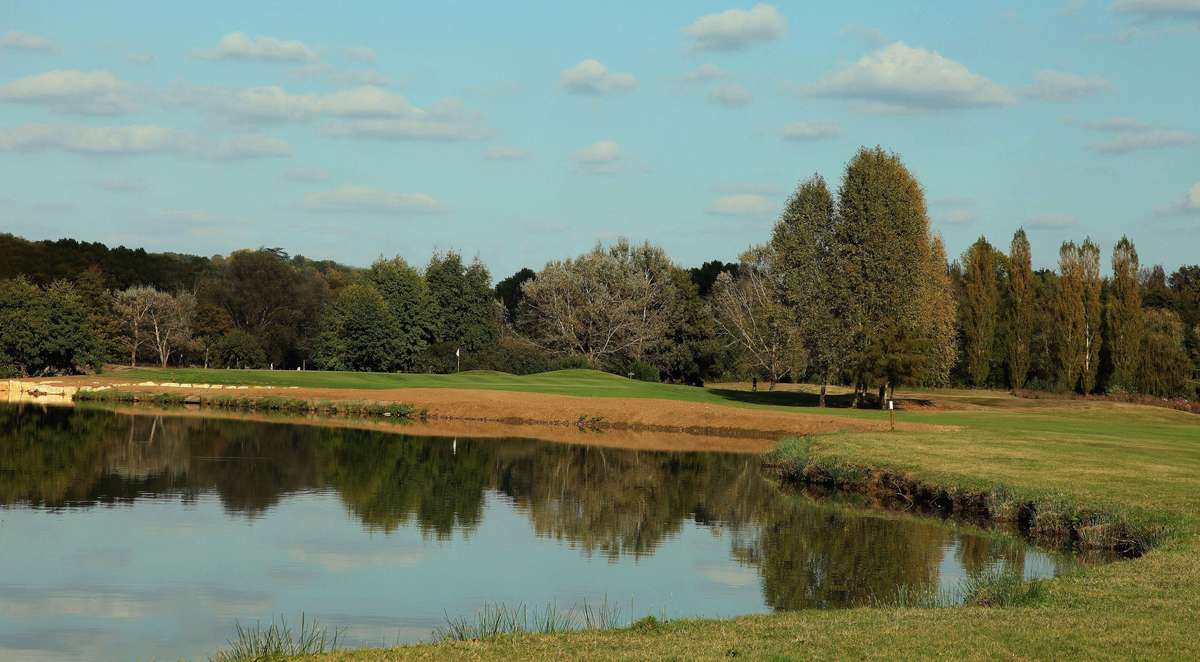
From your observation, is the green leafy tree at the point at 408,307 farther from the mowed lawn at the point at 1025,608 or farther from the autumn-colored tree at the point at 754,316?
the mowed lawn at the point at 1025,608

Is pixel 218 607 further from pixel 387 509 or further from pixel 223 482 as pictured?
pixel 223 482

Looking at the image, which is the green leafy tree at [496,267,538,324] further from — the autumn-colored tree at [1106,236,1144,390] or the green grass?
the autumn-colored tree at [1106,236,1144,390]

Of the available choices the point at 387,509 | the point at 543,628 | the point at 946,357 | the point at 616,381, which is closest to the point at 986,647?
the point at 543,628

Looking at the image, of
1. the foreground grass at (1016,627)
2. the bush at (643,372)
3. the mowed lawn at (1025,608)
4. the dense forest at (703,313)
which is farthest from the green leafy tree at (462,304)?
the foreground grass at (1016,627)

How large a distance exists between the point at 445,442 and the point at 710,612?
33423mm

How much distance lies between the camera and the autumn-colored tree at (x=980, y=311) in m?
97.2

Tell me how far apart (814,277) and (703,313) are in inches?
1470

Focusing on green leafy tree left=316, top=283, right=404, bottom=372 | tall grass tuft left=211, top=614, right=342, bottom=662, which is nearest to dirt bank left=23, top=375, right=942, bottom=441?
green leafy tree left=316, top=283, right=404, bottom=372

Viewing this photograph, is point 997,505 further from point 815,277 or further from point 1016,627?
point 815,277

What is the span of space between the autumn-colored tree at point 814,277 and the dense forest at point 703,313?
0.14m

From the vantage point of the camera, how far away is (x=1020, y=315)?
95375 mm

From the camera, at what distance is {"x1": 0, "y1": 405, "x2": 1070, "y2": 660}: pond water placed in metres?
20.2

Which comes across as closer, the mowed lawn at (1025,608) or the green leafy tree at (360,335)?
the mowed lawn at (1025,608)

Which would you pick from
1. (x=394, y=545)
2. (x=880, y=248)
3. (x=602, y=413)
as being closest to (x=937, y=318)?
(x=880, y=248)
